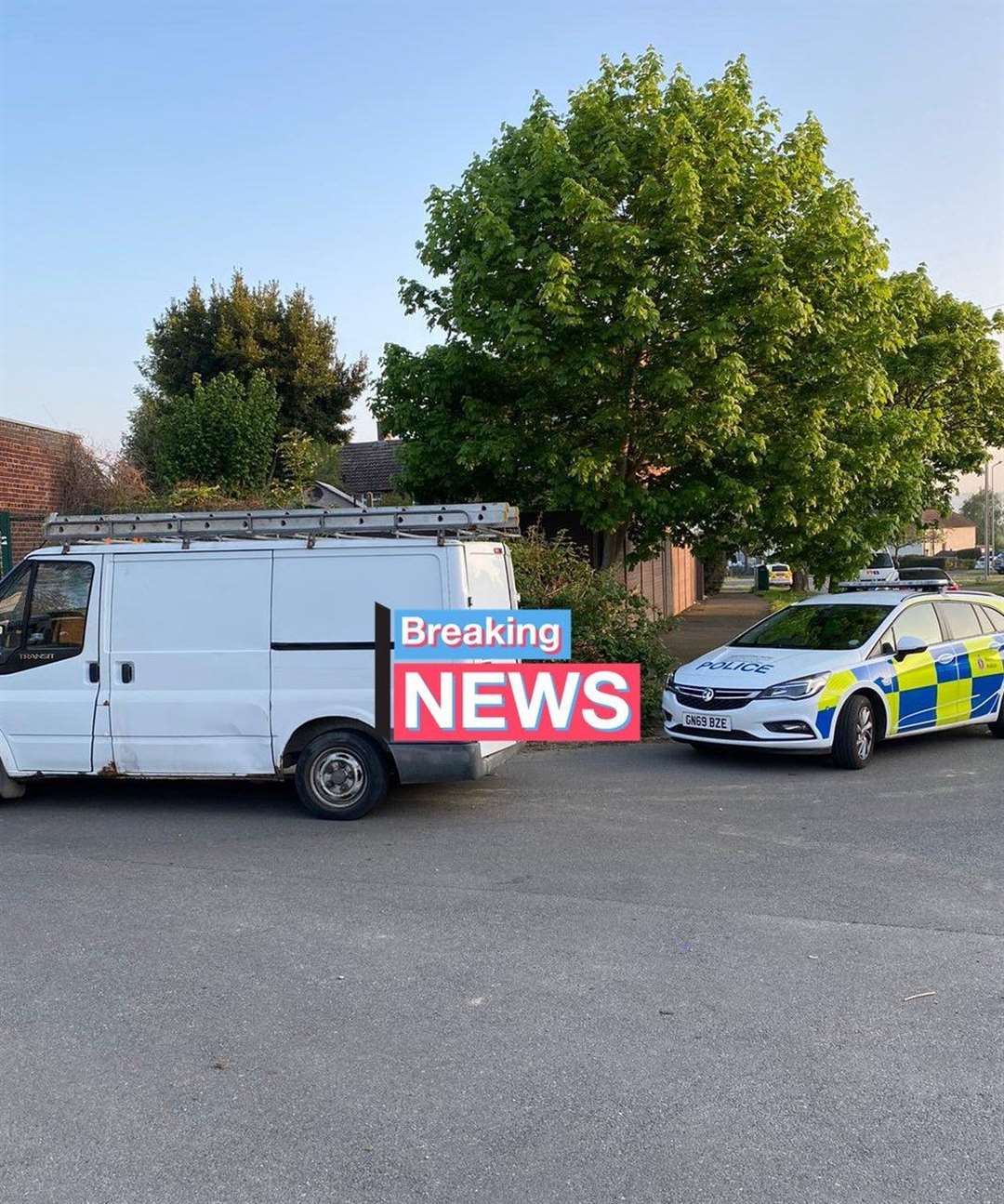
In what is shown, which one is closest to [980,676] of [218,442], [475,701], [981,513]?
[475,701]

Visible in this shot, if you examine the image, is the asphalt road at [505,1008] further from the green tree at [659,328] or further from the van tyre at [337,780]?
the green tree at [659,328]

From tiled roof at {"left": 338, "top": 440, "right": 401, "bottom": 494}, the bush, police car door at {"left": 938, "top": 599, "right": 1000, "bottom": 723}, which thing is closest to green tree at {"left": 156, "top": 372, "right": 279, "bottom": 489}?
tiled roof at {"left": 338, "top": 440, "right": 401, "bottom": 494}

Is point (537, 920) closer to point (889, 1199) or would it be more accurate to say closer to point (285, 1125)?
point (285, 1125)

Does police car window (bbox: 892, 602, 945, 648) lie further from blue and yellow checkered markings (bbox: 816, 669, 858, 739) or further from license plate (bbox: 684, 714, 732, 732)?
license plate (bbox: 684, 714, 732, 732)

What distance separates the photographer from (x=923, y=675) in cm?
1011

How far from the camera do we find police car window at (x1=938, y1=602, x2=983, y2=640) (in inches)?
420

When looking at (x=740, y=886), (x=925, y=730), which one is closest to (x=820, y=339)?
(x=925, y=730)

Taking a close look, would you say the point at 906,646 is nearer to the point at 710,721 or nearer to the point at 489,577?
the point at 710,721

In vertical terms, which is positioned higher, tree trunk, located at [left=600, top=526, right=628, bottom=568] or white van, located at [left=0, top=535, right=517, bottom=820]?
tree trunk, located at [left=600, top=526, right=628, bottom=568]

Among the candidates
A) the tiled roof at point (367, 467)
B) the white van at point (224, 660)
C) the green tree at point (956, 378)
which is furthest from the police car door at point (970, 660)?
the tiled roof at point (367, 467)

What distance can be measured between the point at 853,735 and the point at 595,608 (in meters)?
3.76

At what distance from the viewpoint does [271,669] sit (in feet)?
25.2

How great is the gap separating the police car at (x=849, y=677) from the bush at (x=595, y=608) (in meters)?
1.71

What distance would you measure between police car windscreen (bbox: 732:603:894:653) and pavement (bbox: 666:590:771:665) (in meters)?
2.20
